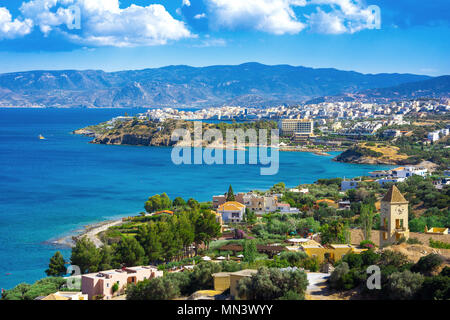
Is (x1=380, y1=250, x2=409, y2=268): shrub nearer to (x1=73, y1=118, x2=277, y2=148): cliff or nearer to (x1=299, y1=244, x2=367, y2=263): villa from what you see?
(x1=299, y1=244, x2=367, y2=263): villa

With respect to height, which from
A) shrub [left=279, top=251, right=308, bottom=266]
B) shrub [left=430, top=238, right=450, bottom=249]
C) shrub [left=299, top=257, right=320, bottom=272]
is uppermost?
shrub [left=430, top=238, right=450, bottom=249]

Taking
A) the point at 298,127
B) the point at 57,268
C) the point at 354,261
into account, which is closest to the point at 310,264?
the point at 354,261

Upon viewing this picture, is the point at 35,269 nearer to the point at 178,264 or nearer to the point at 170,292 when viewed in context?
the point at 178,264

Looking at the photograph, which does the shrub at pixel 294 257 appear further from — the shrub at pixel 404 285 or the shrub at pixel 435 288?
the shrub at pixel 435 288

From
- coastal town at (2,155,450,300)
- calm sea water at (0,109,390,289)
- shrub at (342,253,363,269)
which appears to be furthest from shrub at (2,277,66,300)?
shrub at (342,253,363,269)

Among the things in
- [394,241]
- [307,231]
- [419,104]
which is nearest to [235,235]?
[307,231]

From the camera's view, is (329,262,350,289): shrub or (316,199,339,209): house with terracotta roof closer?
(329,262,350,289): shrub
